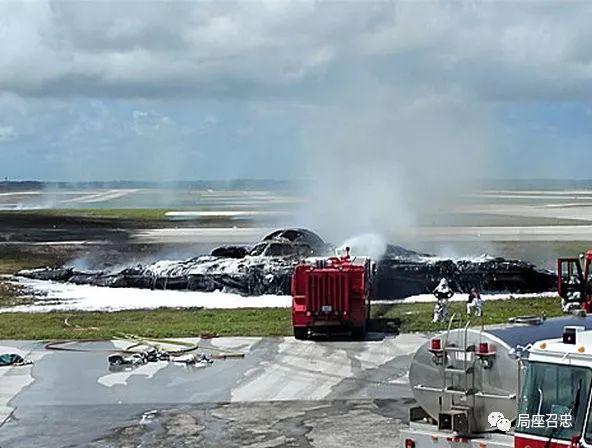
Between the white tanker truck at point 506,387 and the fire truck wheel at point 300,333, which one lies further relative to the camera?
the fire truck wheel at point 300,333

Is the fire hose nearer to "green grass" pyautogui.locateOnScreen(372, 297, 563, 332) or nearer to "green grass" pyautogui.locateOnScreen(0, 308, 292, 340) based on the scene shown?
"green grass" pyautogui.locateOnScreen(0, 308, 292, 340)

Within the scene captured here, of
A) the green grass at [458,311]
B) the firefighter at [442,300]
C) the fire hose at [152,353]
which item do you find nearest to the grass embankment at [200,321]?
the green grass at [458,311]

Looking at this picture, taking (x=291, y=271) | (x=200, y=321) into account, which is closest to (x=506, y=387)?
(x=200, y=321)

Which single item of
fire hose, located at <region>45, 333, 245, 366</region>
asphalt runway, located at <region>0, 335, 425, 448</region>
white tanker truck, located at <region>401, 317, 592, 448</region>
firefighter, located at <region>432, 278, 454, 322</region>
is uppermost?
white tanker truck, located at <region>401, 317, 592, 448</region>

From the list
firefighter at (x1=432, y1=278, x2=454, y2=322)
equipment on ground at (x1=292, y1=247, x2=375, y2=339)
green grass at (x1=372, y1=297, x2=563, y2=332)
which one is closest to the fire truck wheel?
equipment on ground at (x1=292, y1=247, x2=375, y2=339)

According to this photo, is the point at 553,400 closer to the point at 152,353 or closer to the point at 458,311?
the point at 152,353

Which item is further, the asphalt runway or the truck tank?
the asphalt runway

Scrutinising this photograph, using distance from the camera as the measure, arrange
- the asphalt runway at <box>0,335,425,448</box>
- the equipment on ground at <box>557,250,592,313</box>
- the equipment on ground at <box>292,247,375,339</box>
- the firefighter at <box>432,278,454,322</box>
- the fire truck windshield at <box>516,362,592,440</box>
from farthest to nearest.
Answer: the firefighter at <box>432,278,454,322</box> → the equipment on ground at <box>292,247,375,339</box> → the equipment on ground at <box>557,250,592,313</box> → the asphalt runway at <box>0,335,425,448</box> → the fire truck windshield at <box>516,362,592,440</box>

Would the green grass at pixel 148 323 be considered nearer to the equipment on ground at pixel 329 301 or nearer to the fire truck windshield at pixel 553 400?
the equipment on ground at pixel 329 301
